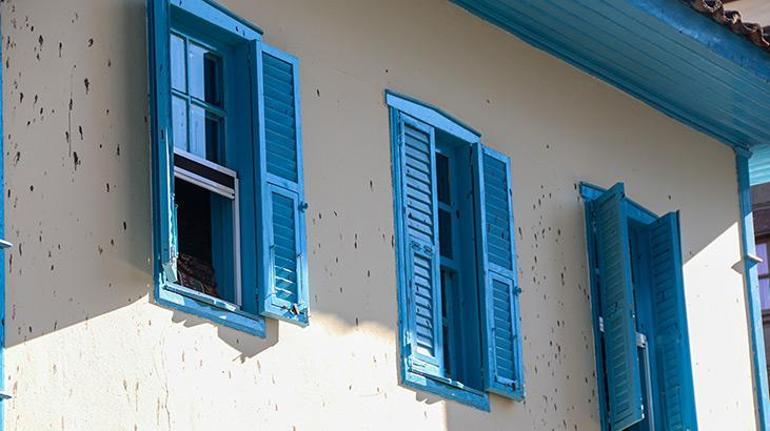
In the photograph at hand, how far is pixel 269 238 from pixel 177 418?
1.05m

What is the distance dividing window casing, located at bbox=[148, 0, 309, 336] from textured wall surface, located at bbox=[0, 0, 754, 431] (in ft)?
0.45

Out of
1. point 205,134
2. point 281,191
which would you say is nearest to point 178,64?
point 205,134

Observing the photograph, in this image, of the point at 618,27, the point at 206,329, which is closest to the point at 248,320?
the point at 206,329

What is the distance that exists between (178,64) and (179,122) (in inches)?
10.5

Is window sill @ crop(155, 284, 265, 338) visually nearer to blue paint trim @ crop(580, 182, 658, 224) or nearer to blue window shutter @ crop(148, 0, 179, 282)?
blue window shutter @ crop(148, 0, 179, 282)

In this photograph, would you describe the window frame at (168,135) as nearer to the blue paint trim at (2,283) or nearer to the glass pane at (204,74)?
the glass pane at (204,74)

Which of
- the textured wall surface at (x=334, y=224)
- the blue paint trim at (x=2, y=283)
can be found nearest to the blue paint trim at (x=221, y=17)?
the textured wall surface at (x=334, y=224)

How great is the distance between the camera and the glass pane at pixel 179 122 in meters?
8.77

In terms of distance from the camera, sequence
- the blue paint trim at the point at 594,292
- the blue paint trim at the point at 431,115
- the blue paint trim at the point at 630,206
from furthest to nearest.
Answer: the blue paint trim at the point at 630,206 < the blue paint trim at the point at 594,292 < the blue paint trim at the point at 431,115

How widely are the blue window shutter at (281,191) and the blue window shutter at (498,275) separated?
5.58 ft

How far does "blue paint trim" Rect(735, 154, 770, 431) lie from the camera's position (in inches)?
528

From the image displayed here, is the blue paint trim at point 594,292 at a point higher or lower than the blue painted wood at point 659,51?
lower

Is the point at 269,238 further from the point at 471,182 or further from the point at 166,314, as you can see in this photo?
the point at 471,182

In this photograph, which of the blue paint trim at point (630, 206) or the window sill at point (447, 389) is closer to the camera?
the window sill at point (447, 389)
